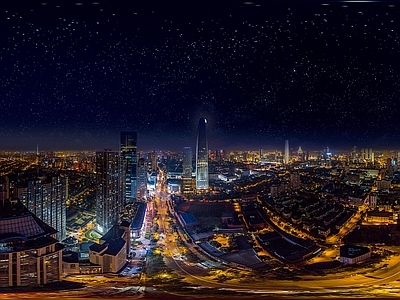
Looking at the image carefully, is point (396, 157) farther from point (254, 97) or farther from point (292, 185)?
point (254, 97)

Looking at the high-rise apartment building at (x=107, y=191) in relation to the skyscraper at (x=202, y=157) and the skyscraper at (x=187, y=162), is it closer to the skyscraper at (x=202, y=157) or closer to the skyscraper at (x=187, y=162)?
the skyscraper at (x=187, y=162)

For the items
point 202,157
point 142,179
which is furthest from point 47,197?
point 202,157

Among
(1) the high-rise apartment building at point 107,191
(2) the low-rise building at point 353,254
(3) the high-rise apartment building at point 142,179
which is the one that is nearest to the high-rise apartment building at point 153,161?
(3) the high-rise apartment building at point 142,179

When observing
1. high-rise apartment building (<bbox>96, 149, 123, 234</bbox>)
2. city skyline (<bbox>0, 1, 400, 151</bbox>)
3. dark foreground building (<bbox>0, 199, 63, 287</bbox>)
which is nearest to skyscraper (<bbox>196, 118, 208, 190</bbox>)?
city skyline (<bbox>0, 1, 400, 151</bbox>)

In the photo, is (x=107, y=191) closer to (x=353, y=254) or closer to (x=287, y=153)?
(x=287, y=153)

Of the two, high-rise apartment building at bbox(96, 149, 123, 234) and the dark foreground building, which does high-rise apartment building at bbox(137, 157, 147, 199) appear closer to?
high-rise apartment building at bbox(96, 149, 123, 234)
